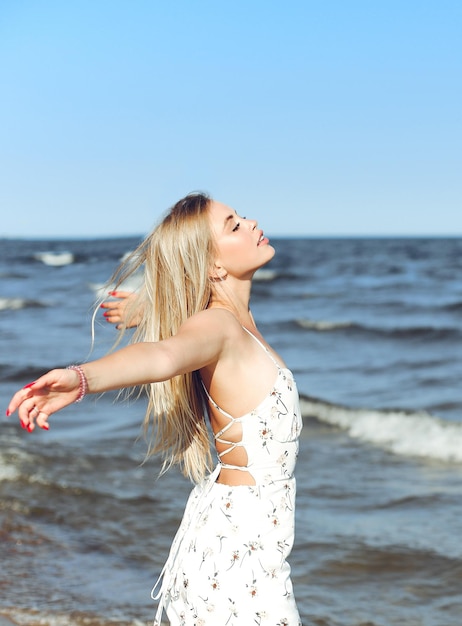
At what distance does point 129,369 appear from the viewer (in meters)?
2.33

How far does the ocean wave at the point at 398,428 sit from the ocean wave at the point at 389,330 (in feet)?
21.9

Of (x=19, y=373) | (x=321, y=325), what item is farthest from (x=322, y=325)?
(x=19, y=373)

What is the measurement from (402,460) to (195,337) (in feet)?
19.0

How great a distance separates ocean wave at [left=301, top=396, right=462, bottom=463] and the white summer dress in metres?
5.45

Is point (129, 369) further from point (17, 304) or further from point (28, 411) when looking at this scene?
point (17, 304)

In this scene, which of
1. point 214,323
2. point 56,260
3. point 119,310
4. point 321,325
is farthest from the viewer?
point 56,260

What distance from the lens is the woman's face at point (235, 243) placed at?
117 inches

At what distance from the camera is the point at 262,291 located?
1108 inches

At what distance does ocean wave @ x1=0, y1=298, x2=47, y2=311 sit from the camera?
23.2 metres

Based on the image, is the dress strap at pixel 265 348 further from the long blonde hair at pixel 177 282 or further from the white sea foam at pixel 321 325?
the white sea foam at pixel 321 325

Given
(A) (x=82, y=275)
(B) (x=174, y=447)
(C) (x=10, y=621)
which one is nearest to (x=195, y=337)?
(B) (x=174, y=447)

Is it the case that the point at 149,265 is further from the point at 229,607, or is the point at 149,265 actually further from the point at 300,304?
the point at 300,304

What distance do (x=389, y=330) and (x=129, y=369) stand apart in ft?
A: 50.7

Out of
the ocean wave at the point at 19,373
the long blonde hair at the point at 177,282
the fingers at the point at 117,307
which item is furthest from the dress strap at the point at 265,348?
the ocean wave at the point at 19,373
